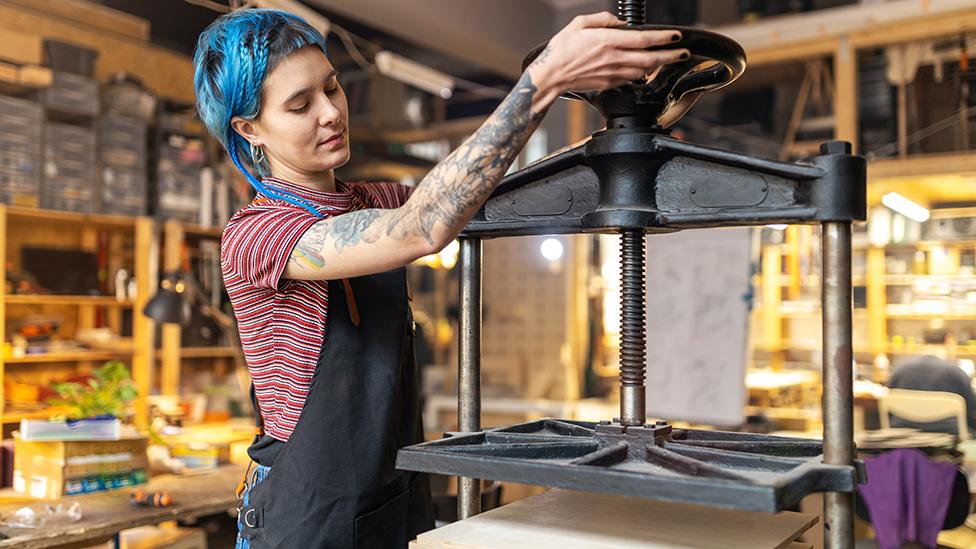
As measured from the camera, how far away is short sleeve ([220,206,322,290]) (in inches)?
44.6

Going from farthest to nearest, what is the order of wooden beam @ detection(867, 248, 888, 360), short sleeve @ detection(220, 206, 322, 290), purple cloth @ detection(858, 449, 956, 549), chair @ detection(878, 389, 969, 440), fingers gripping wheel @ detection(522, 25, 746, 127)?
wooden beam @ detection(867, 248, 888, 360) → chair @ detection(878, 389, 969, 440) → purple cloth @ detection(858, 449, 956, 549) → short sleeve @ detection(220, 206, 322, 290) → fingers gripping wheel @ detection(522, 25, 746, 127)

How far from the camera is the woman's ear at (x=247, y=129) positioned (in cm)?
129

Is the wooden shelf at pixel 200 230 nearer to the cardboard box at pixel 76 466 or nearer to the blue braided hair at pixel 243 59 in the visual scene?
the cardboard box at pixel 76 466

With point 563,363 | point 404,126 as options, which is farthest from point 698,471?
point 404,126

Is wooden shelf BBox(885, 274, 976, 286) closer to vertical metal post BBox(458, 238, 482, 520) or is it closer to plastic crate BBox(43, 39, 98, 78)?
vertical metal post BBox(458, 238, 482, 520)

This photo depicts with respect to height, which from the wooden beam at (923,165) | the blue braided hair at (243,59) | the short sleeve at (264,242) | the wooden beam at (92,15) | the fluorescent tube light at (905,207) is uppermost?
the wooden beam at (92,15)

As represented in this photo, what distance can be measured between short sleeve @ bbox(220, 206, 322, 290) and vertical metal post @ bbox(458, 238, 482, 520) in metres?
0.23

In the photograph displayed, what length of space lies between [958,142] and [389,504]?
4.48 m

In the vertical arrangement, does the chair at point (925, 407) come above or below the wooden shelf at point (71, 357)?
below

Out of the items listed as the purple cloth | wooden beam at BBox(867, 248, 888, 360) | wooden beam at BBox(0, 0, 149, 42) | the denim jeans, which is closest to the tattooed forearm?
the denim jeans

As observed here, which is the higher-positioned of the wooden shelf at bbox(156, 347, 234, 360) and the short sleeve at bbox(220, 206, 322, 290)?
the short sleeve at bbox(220, 206, 322, 290)

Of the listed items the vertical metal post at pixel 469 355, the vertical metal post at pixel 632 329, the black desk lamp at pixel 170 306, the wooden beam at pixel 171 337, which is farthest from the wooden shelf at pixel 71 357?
the vertical metal post at pixel 632 329

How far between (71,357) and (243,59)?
445 cm

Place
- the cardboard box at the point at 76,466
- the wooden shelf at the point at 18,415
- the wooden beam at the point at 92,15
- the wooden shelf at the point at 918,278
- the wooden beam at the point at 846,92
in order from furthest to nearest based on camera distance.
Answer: the wooden beam at the point at 92,15, the wooden shelf at the point at 918,278, the wooden beam at the point at 846,92, the wooden shelf at the point at 18,415, the cardboard box at the point at 76,466
